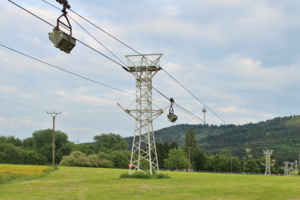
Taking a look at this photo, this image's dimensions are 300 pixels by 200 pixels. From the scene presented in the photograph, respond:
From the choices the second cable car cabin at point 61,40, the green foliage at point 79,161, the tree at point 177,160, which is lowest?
the tree at point 177,160

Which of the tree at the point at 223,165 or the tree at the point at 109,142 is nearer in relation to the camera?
the tree at the point at 109,142

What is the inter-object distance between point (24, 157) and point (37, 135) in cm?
1800

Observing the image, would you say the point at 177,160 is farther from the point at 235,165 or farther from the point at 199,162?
the point at 235,165

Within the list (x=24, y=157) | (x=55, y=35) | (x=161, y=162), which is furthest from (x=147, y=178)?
(x=161, y=162)

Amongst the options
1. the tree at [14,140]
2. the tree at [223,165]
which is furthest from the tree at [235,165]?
the tree at [14,140]

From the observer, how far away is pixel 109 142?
11319 centimetres

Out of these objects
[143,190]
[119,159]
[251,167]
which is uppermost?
[143,190]

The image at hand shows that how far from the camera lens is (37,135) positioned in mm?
A: 93375

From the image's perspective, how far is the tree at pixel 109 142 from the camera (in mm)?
111688

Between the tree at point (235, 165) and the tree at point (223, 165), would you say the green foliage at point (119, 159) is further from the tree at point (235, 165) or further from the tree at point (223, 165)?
the tree at point (235, 165)

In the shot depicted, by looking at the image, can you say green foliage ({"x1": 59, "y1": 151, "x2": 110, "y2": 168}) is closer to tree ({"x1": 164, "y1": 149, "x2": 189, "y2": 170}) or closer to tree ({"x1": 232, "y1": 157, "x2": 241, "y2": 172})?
tree ({"x1": 164, "y1": 149, "x2": 189, "y2": 170})

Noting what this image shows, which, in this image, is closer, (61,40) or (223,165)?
(61,40)

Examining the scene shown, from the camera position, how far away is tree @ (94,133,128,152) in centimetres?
11169

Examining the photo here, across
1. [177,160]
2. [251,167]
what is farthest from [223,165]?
[177,160]
